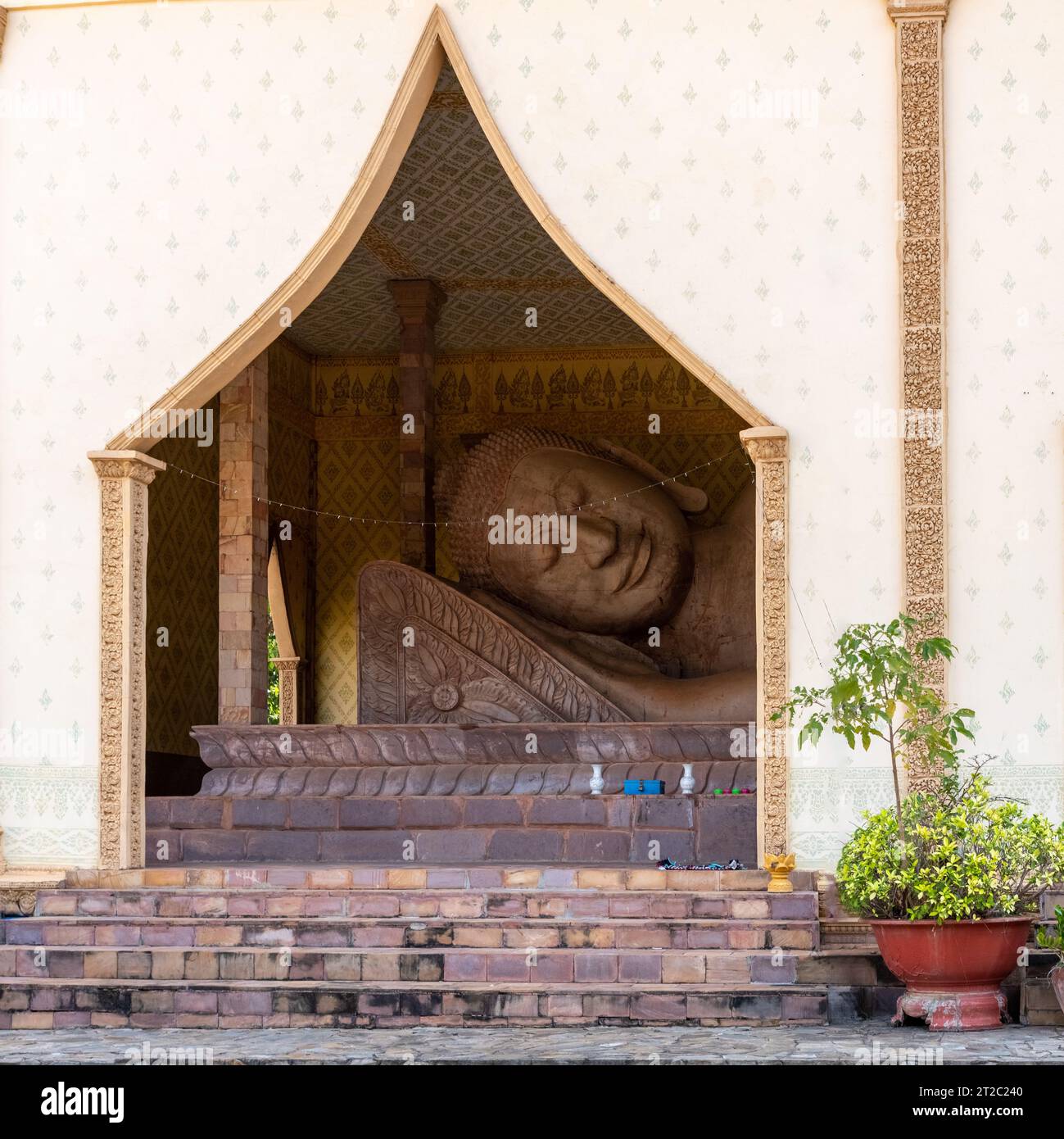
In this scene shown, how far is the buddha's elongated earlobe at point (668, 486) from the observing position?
37.5 feet

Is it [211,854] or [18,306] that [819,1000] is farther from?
[18,306]

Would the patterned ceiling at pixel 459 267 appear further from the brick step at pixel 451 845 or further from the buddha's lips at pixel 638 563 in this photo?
the brick step at pixel 451 845

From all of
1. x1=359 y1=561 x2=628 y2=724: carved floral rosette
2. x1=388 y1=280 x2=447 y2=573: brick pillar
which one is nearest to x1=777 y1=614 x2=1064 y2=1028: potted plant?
x1=359 y1=561 x2=628 y2=724: carved floral rosette

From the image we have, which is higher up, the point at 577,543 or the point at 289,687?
the point at 577,543

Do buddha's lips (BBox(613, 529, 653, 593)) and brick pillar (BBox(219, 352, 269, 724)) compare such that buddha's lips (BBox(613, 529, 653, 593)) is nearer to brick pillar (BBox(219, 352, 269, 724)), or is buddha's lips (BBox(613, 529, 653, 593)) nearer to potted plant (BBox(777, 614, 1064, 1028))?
brick pillar (BBox(219, 352, 269, 724))


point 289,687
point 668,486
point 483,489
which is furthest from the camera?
point 289,687

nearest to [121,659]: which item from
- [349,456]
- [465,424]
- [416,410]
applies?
[416,410]

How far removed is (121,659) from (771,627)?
3.05 m

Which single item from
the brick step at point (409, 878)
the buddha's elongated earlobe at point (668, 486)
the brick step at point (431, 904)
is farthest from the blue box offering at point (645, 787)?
the buddha's elongated earlobe at point (668, 486)

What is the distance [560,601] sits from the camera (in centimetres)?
1099

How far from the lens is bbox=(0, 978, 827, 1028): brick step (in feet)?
23.6

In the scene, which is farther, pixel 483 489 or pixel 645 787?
pixel 483 489

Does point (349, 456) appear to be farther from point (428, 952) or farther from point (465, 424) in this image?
point (428, 952)

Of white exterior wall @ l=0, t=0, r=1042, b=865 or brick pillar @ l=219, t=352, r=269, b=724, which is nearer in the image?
white exterior wall @ l=0, t=0, r=1042, b=865
